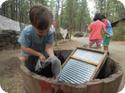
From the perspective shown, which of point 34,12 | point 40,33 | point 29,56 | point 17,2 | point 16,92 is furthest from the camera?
point 17,2

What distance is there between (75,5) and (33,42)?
241 inches

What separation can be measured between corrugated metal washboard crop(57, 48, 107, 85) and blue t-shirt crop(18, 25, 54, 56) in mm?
415

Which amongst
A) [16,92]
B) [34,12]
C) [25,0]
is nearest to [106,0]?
[25,0]

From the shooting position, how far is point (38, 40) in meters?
3.23

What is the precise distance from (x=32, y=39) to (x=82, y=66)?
2.40ft

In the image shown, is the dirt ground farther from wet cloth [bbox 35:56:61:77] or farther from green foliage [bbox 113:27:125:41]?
green foliage [bbox 113:27:125:41]

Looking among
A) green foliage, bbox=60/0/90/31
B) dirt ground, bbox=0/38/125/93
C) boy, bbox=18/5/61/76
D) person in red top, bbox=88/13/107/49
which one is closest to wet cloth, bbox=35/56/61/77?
boy, bbox=18/5/61/76

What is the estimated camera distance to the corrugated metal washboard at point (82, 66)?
3.26m

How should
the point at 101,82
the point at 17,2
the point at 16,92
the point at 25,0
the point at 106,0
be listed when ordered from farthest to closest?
1. the point at 106,0
2. the point at 17,2
3. the point at 25,0
4. the point at 16,92
5. the point at 101,82

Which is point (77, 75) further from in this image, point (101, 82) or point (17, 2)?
point (17, 2)

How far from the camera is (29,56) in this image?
339 centimetres

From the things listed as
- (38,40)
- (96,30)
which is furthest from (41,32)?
(96,30)

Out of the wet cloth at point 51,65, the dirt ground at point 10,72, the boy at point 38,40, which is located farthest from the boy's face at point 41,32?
the dirt ground at point 10,72

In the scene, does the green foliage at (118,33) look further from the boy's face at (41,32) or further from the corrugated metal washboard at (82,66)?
the boy's face at (41,32)
